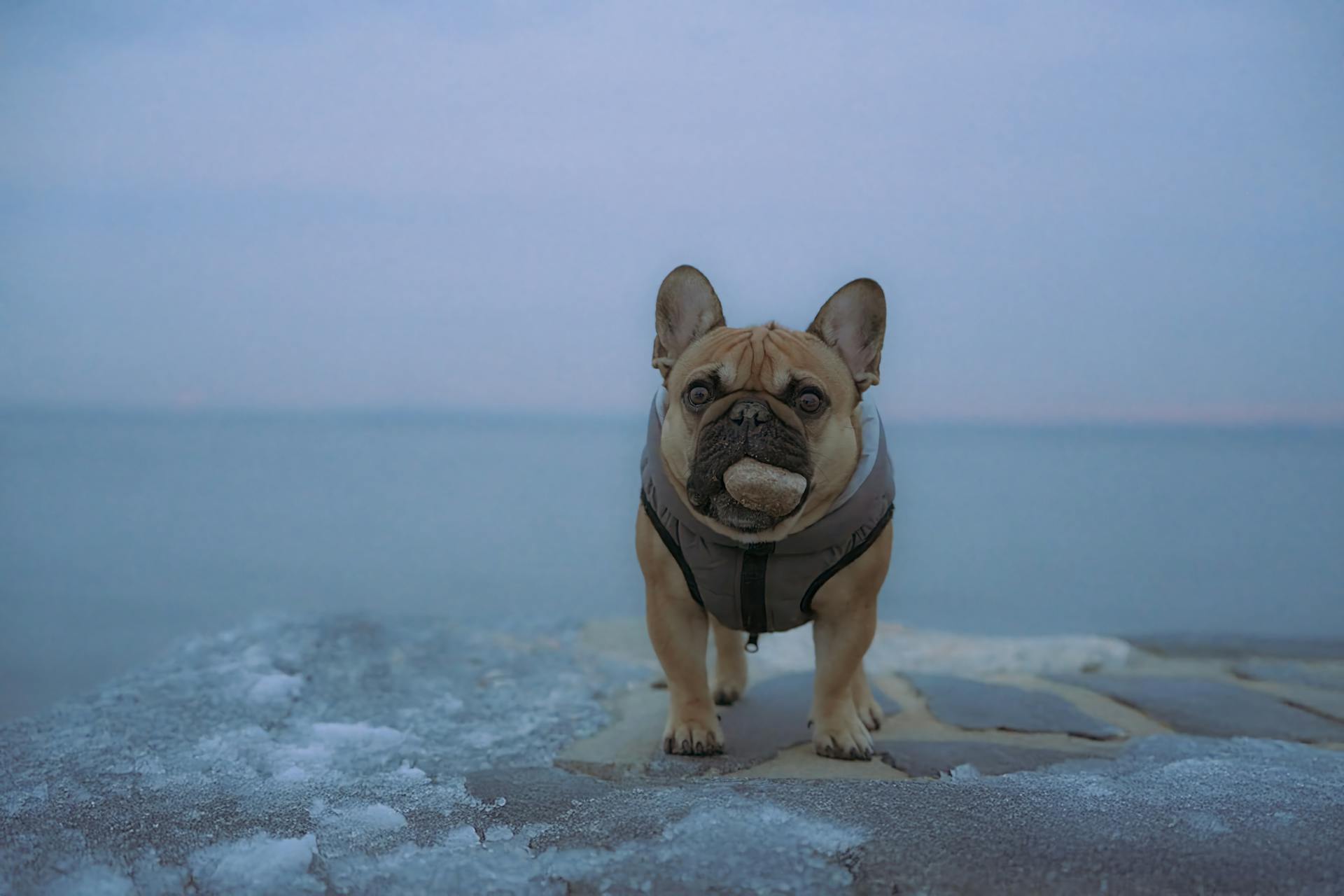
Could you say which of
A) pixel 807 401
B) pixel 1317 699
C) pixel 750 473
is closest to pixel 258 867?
pixel 750 473

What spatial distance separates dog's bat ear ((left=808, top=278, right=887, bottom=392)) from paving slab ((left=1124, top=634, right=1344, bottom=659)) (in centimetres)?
448

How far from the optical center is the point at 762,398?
2809mm

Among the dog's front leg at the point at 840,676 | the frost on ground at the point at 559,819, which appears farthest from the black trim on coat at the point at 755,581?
the frost on ground at the point at 559,819

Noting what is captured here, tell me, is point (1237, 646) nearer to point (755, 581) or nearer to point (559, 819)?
point (755, 581)

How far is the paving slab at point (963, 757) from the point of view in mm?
3137

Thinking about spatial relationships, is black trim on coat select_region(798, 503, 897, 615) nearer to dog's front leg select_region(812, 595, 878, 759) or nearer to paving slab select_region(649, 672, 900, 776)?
dog's front leg select_region(812, 595, 878, 759)

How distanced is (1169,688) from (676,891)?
3.76 m

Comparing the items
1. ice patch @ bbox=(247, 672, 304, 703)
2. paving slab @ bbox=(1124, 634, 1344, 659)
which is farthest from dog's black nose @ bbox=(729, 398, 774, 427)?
paving slab @ bbox=(1124, 634, 1344, 659)

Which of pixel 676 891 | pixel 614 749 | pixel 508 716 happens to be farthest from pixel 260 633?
pixel 676 891

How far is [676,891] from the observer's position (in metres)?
1.78

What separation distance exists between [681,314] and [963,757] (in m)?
1.81

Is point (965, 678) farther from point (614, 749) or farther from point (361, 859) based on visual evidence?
point (361, 859)

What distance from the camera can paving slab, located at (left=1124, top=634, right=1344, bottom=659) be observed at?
6148mm

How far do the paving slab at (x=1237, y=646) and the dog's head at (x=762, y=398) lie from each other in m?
4.57
